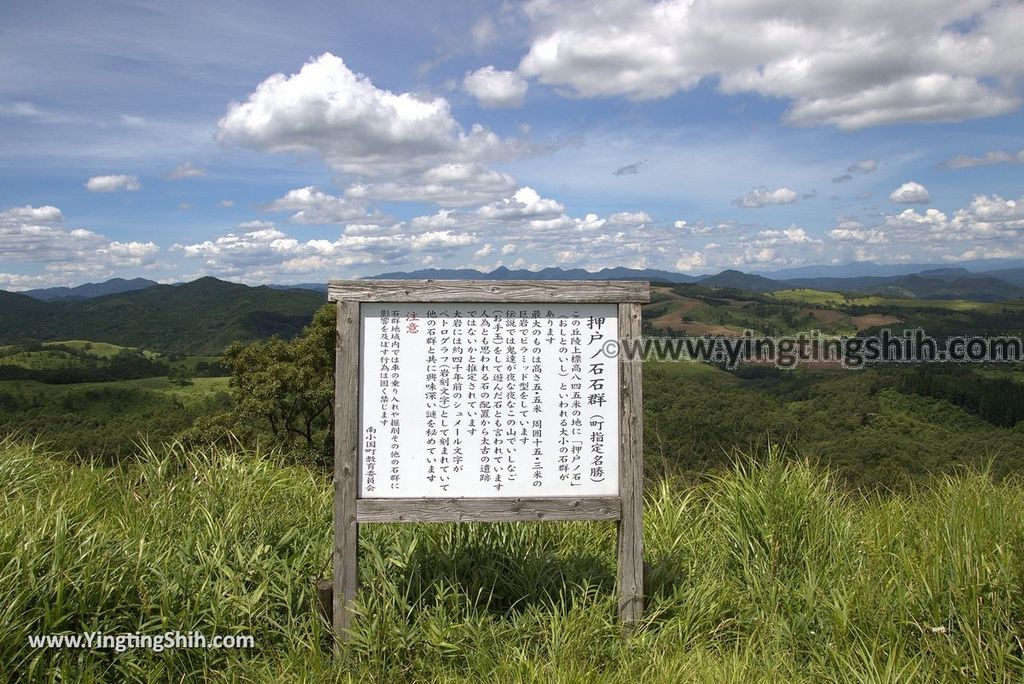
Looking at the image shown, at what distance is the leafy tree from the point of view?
1936cm

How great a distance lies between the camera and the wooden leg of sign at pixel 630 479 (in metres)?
3.87

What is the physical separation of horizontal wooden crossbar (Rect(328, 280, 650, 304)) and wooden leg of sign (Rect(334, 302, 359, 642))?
12 centimetres

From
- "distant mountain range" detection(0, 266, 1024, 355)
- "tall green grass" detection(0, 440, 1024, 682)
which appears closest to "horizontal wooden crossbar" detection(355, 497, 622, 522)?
"tall green grass" detection(0, 440, 1024, 682)

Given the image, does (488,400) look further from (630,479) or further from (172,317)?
(172,317)

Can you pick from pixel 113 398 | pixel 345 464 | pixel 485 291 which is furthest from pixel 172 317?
pixel 485 291

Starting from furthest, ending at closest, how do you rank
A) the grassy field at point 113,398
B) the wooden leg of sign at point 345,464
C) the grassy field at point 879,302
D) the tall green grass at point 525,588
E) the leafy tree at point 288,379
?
the grassy field at point 879,302 → the grassy field at point 113,398 → the leafy tree at point 288,379 → the wooden leg of sign at point 345,464 → the tall green grass at point 525,588

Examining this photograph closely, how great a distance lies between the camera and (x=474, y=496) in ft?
12.8

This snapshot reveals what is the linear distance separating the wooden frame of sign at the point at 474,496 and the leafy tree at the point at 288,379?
15298 millimetres

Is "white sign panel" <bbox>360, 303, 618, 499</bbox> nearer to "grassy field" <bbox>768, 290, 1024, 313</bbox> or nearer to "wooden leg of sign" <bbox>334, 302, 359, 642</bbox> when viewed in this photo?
"wooden leg of sign" <bbox>334, 302, 359, 642</bbox>

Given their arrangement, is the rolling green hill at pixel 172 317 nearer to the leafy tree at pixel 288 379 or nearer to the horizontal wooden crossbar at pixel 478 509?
Result: the leafy tree at pixel 288 379

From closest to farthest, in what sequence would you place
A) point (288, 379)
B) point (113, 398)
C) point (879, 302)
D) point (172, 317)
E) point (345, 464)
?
point (345, 464), point (288, 379), point (113, 398), point (879, 302), point (172, 317)

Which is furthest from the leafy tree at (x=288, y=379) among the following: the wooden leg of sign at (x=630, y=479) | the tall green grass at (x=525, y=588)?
the wooden leg of sign at (x=630, y=479)

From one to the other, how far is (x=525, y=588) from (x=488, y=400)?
1.12m

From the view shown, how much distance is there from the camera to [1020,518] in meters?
4.04
